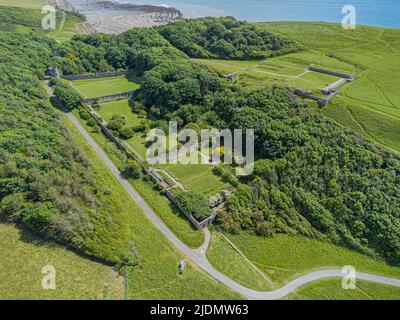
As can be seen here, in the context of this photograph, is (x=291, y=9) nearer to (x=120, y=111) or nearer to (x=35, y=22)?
(x=35, y=22)

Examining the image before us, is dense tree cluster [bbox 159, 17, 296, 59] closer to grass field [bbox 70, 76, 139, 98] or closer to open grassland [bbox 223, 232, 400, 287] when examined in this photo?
grass field [bbox 70, 76, 139, 98]

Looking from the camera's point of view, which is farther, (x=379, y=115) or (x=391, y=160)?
(x=379, y=115)

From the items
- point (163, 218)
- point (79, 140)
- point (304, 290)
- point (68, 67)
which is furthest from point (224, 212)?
point (68, 67)

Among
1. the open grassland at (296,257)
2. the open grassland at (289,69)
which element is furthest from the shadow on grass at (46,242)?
the open grassland at (289,69)

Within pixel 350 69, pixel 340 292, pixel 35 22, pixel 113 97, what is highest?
pixel 35 22

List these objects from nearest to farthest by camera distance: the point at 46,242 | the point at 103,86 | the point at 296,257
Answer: the point at 46,242 < the point at 296,257 < the point at 103,86

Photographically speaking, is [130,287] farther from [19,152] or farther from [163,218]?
[19,152]

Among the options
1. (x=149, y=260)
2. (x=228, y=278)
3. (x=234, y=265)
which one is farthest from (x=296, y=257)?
(x=149, y=260)
